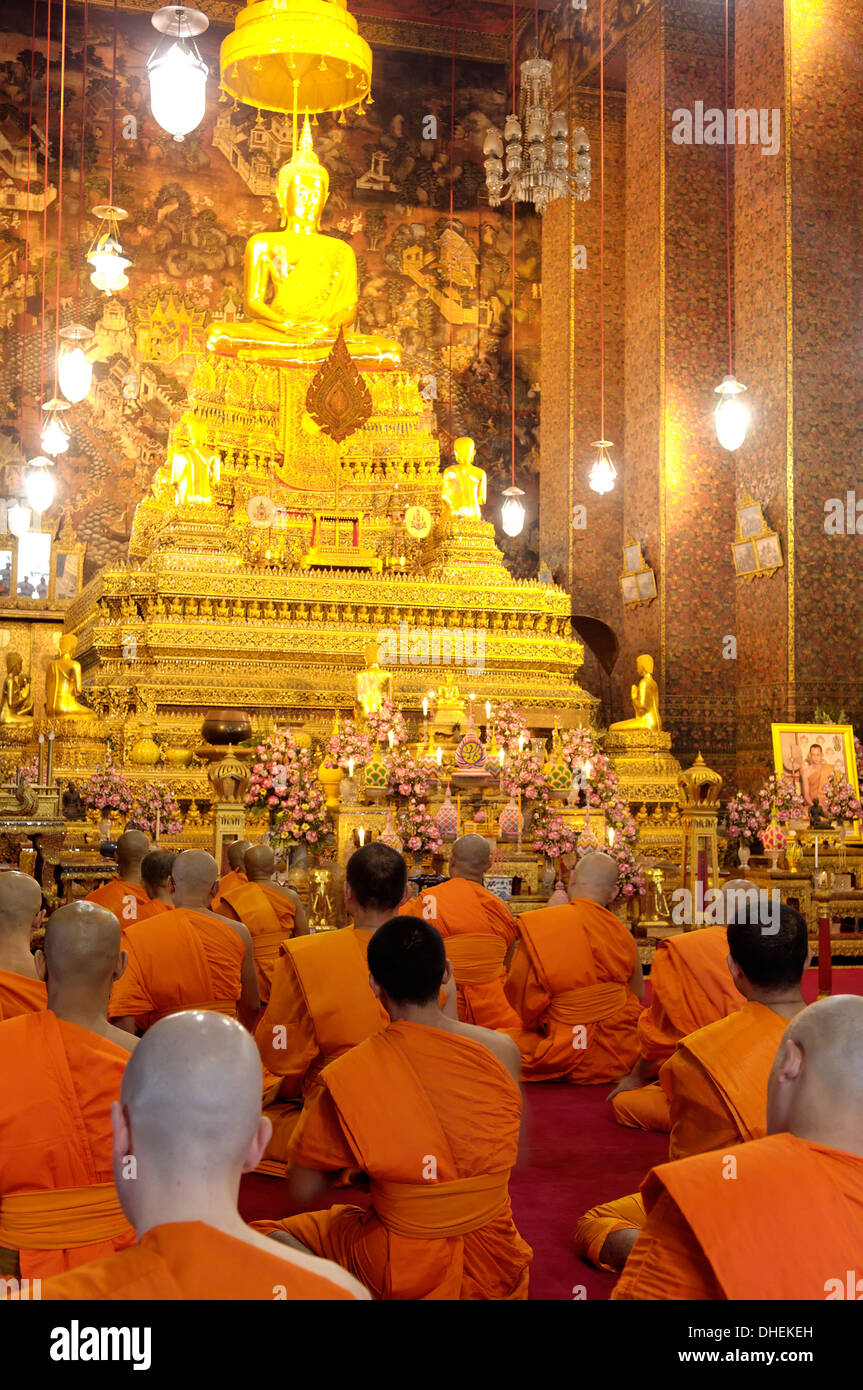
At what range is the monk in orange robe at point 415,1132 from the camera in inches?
93.7

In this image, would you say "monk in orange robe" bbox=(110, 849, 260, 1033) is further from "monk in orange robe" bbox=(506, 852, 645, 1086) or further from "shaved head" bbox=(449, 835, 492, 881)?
"monk in orange robe" bbox=(506, 852, 645, 1086)

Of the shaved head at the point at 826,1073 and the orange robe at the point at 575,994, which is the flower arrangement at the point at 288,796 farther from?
the shaved head at the point at 826,1073

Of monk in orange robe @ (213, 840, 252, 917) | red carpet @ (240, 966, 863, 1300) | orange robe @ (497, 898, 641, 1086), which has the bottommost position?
red carpet @ (240, 966, 863, 1300)

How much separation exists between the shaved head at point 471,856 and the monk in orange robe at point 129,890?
44.4 inches

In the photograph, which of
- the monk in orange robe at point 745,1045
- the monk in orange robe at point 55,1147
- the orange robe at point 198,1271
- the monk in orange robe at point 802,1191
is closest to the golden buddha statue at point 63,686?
the monk in orange robe at point 55,1147

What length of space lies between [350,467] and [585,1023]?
1018 centimetres

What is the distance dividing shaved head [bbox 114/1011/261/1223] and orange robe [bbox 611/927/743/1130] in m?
2.76

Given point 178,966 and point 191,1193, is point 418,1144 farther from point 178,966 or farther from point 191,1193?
point 178,966

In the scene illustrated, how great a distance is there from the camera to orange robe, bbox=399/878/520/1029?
4.93m

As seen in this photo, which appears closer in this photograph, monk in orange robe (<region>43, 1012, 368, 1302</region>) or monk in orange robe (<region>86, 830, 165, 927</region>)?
monk in orange robe (<region>43, 1012, 368, 1302</region>)

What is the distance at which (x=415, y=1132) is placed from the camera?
2367 mm

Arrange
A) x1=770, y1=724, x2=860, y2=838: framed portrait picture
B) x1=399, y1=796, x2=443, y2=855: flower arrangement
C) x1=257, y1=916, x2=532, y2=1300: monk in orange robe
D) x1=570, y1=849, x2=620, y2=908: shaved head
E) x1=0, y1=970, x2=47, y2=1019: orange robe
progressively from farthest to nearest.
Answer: x1=770, y1=724, x2=860, y2=838: framed portrait picture → x1=399, y1=796, x2=443, y2=855: flower arrangement → x1=570, y1=849, x2=620, y2=908: shaved head → x1=0, y1=970, x2=47, y2=1019: orange robe → x1=257, y1=916, x2=532, y2=1300: monk in orange robe

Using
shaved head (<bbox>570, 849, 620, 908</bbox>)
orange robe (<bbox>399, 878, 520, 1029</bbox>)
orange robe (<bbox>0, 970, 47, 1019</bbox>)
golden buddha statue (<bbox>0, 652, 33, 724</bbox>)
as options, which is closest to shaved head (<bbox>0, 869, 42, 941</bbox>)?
orange robe (<bbox>0, 970, 47, 1019</bbox>)

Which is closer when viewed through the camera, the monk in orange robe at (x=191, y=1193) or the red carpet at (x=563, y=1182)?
the monk in orange robe at (x=191, y=1193)
